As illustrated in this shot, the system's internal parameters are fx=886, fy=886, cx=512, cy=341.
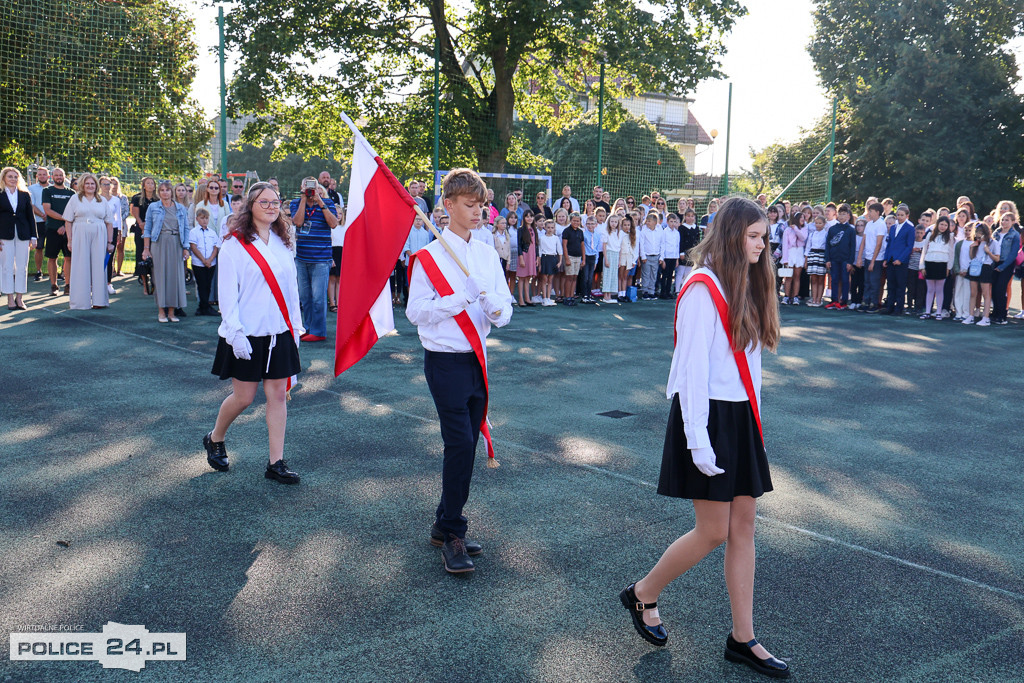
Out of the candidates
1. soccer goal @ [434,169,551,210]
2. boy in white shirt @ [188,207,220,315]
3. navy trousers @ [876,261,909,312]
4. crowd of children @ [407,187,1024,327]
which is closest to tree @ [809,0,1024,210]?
crowd of children @ [407,187,1024,327]

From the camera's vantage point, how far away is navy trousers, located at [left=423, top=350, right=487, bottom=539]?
14.2 feet

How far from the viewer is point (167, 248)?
1274 cm

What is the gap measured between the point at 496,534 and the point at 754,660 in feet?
5.84

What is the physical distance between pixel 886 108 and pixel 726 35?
50.2 ft

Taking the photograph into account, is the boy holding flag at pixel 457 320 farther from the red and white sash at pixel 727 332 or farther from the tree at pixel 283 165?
the tree at pixel 283 165

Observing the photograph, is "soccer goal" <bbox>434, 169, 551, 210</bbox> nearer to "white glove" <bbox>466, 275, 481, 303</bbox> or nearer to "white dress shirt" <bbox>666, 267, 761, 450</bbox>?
"white glove" <bbox>466, 275, 481, 303</bbox>

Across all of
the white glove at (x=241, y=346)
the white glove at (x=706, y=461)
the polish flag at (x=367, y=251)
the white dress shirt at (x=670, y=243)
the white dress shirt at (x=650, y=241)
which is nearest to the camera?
the white glove at (x=706, y=461)

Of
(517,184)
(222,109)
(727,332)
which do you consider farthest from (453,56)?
(727,332)

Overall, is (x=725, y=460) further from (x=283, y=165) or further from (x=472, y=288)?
(x=283, y=165)

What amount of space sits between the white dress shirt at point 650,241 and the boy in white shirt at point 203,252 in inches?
348

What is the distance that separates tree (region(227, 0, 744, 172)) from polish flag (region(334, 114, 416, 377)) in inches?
646

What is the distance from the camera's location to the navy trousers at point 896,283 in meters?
17.1

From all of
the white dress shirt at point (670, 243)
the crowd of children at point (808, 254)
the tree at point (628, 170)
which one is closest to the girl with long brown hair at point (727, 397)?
the crowd of children at point (808, 254)

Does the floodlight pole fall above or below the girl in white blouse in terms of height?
above
